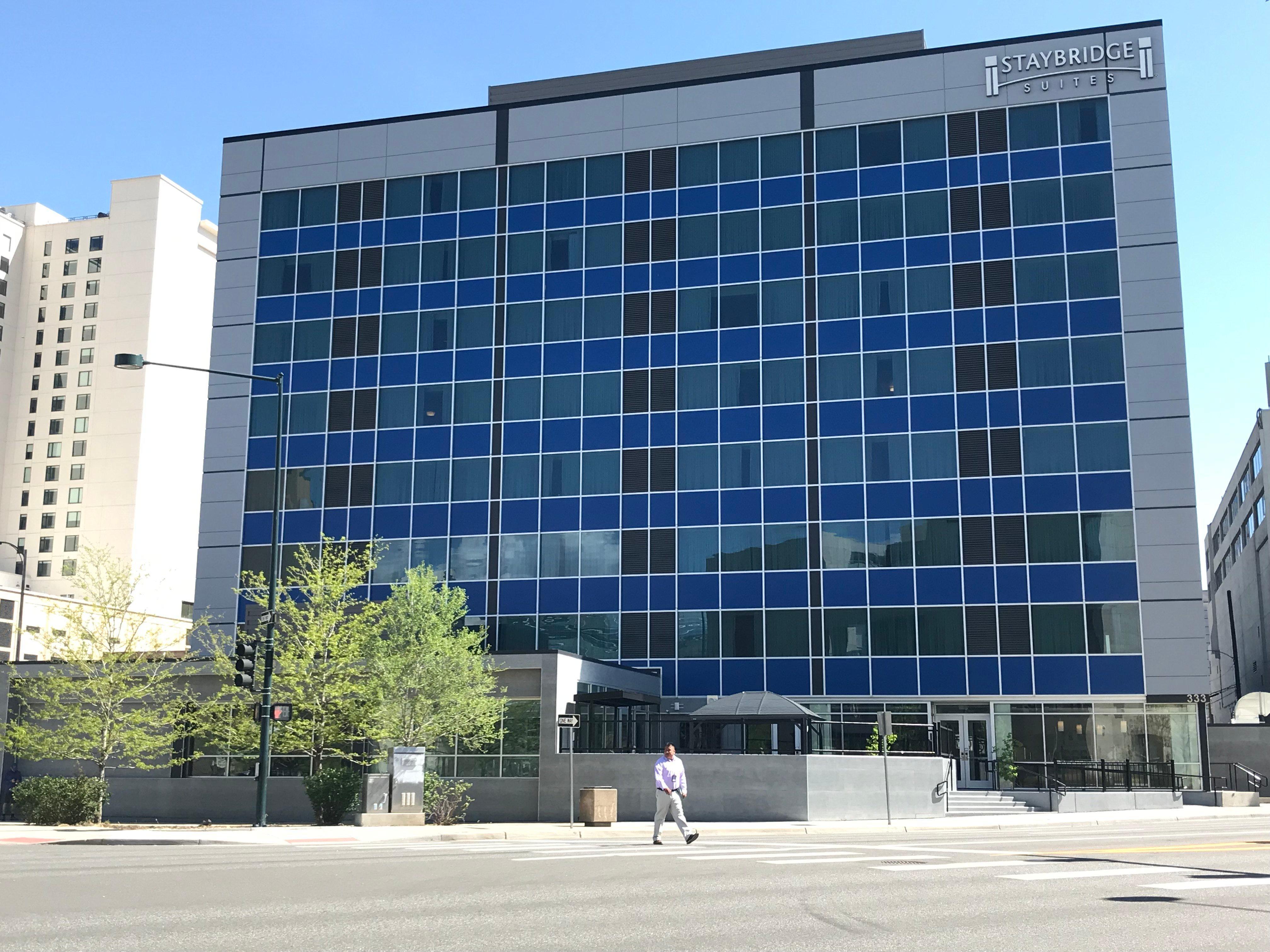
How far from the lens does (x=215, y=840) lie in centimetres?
2502

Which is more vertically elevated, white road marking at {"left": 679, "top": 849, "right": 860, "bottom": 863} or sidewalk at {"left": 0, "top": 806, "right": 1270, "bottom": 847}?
white road marking at {"left": 679, "top": 849, "right": 860, "bottom": 863}

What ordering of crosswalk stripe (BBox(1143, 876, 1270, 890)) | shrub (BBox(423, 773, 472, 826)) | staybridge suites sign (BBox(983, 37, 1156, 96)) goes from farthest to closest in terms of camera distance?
staybridge suites sign (BBox(983, 37, 1156, 96)) < shrub (BBox(423, 773, 472, 826)) < crosswalk stripe (BBox(1143, 876, 1270, 890))

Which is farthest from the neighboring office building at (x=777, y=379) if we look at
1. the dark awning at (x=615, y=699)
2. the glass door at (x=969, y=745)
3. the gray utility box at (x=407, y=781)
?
the gray utility box at (x=407, y=781)

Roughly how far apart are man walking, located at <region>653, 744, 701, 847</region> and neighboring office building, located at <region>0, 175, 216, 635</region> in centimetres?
10500

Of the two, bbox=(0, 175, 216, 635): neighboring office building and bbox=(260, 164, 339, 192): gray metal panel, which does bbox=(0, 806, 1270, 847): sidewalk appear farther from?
bbox=(0, 175, 216, 635): neighboring office building

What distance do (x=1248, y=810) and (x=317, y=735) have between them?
93.4 ft

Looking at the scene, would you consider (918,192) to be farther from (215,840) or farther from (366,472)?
(215,840)

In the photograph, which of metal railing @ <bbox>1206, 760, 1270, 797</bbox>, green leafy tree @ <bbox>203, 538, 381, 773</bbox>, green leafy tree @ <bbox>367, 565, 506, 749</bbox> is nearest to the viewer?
green leafy tree @ <bbox>203, 538, 381, 773</bbox>

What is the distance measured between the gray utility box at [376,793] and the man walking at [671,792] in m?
10.6

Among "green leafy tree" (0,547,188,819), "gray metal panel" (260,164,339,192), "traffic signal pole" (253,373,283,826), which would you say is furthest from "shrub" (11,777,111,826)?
"gray metal panel" (260,164,339,192)

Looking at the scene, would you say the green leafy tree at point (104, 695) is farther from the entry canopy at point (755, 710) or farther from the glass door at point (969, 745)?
the glass door at point (969, 745)

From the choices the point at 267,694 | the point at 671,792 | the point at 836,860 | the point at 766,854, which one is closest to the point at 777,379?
the point at 267,694

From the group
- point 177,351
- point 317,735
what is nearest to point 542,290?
point 317,735

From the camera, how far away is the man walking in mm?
22875
